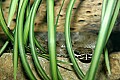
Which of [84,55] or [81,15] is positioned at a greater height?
[81,15]

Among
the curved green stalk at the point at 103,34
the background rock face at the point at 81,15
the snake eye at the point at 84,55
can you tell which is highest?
the curved green stalk at the point at 103,34

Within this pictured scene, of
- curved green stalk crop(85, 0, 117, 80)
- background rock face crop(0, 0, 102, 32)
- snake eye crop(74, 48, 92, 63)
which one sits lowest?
snake eye crop(74, 48, 92, 63)

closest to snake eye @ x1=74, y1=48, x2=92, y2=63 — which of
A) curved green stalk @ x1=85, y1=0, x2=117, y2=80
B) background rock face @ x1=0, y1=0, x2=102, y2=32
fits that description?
background rock face @ x1=0, y1=0, x2=102, y2=32

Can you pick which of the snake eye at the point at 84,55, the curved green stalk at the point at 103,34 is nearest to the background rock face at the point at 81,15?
the snake eye at the point at 84,55

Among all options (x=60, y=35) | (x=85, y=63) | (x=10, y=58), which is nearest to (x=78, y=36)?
(x=60, y=35)

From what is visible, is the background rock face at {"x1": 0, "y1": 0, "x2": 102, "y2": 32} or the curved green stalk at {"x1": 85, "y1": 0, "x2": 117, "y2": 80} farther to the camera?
the background rock face at {"x1": 0, "y1": 0, "x2": 102, "y2": 32}

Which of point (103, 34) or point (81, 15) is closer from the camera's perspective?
point (103, 34)

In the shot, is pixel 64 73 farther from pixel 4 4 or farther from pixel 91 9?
pixel 4 4

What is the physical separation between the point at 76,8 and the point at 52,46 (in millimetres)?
574

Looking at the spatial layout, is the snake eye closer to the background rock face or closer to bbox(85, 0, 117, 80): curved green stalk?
the background rock face

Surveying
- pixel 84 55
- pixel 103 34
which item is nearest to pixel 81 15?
pixel 84 55

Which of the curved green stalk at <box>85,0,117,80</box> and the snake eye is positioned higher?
the curved green stalk at <box>85,0,117,80</box>

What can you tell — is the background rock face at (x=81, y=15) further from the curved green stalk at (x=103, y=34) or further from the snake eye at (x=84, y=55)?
the curved green stalk at (x=103, y=34)

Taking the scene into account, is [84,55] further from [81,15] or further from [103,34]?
[103,34]
